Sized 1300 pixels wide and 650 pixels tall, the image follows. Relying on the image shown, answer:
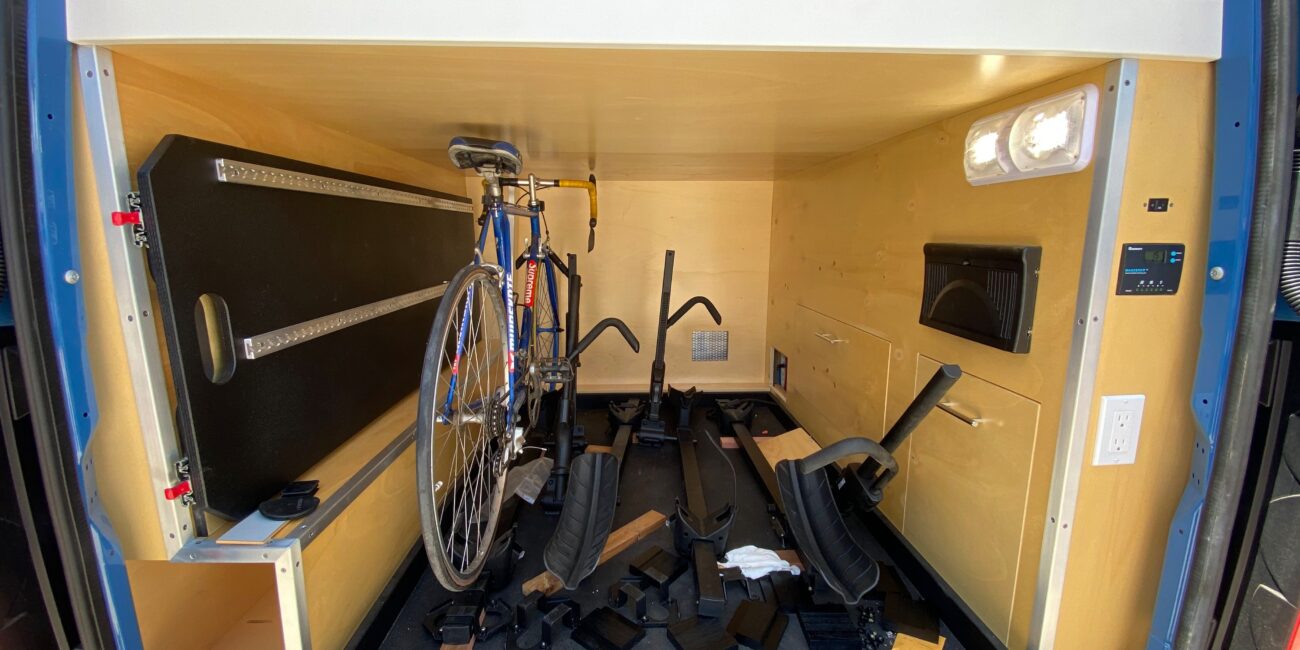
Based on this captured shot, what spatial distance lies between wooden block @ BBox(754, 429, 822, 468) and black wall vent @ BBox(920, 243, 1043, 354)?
1.06 m

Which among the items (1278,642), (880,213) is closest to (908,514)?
(1278,642)

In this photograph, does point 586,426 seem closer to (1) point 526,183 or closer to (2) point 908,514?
(1) point 526,183

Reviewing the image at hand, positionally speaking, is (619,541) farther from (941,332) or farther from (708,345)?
(708,345)

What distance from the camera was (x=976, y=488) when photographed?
1.25 meters

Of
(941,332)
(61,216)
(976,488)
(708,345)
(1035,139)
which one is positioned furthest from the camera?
(708,345)

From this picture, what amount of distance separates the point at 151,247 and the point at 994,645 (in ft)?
6.53

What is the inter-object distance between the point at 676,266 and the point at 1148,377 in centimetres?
224

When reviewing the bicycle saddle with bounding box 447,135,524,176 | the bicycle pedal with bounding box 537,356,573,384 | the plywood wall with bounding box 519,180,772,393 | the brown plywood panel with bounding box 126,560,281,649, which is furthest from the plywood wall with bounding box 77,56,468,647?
the plywood wall with bounding box 519,180,772,393

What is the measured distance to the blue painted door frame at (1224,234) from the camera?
33.1 inches

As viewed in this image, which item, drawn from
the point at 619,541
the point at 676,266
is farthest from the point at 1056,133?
the point at 676,266

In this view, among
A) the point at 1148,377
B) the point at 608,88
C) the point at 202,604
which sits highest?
the point at 608,88

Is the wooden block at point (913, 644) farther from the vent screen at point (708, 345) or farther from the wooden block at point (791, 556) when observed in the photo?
the vent screen at point (708, 345)

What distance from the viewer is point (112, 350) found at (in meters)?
0.87

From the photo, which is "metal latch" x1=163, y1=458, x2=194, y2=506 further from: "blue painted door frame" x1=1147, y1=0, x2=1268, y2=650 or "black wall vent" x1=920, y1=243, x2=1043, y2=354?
"blue painted door frame" x1=1147, y1=0, x2=1268, y2=650
